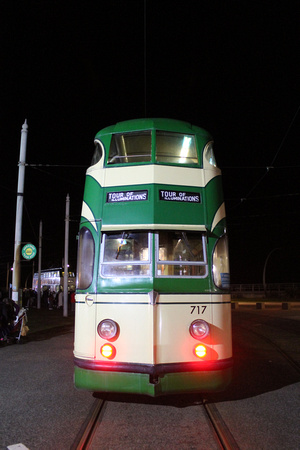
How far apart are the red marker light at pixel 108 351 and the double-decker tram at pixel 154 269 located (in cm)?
1

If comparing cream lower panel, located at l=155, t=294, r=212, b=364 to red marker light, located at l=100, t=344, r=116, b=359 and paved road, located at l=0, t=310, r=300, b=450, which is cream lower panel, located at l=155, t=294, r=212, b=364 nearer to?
red marker light, located at l=100, t=344, r=116, b=359

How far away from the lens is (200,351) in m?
4.77

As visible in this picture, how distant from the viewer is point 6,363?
8.35 meters

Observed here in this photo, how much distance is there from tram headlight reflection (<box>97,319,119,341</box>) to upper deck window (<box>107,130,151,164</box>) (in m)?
2.26

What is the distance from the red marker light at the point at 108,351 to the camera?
4758 millimetres

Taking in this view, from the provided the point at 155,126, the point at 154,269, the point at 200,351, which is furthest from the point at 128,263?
the point at 155,126

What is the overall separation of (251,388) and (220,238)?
2.75 meters

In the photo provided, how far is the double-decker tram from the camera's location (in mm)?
4715

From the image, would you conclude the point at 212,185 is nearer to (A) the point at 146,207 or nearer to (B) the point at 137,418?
(A) the point at 146,207

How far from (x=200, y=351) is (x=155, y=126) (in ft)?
10.5

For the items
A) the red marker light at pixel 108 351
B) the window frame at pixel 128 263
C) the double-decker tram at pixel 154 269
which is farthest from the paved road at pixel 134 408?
the window frame at pixel 128 263

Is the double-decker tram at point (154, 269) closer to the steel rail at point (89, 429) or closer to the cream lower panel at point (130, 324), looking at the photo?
the cream lower panel at point (130, 324)

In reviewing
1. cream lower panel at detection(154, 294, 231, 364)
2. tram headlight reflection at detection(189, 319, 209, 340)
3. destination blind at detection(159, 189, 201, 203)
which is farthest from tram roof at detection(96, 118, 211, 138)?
tram headlight reflection at detection(189, 319, 209, 340)

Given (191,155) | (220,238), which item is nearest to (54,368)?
(220,238)
